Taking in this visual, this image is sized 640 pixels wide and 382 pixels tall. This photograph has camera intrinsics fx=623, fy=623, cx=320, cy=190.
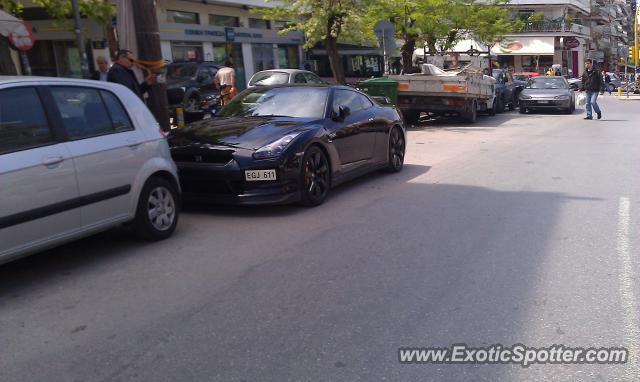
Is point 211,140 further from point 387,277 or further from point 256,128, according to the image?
point 387,277

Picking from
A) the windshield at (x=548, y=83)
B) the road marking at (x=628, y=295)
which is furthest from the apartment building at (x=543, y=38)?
the road marking at (x=628, y=295)

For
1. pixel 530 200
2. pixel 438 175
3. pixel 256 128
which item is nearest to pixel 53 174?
pixel 256 128

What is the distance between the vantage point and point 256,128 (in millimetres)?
7367

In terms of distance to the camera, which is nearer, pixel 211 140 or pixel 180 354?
pixel 180 354

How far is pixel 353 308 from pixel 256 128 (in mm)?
3583

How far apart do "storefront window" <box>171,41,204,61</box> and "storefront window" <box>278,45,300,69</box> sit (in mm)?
7118

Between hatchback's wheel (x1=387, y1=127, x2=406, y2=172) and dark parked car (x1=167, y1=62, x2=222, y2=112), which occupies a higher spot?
dark parked car (x1=167, y1=62, x2=222, y2=112)

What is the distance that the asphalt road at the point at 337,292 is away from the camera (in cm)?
351

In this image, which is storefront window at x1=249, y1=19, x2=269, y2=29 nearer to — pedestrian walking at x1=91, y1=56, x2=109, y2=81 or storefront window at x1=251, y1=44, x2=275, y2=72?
storefront window at x1=251, y1=44, x2=275, y2=72

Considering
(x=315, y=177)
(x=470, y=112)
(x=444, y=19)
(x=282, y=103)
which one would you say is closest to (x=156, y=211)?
(x=315, y=177)

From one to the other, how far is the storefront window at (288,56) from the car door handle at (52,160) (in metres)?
28.8

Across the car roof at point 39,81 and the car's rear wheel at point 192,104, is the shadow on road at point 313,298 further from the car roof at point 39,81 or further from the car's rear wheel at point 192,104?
the car's rear wheel at point 192,104

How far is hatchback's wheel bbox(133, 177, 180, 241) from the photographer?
5.79 meters

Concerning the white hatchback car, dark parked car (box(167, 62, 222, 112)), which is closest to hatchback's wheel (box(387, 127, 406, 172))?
the white hatchback car
